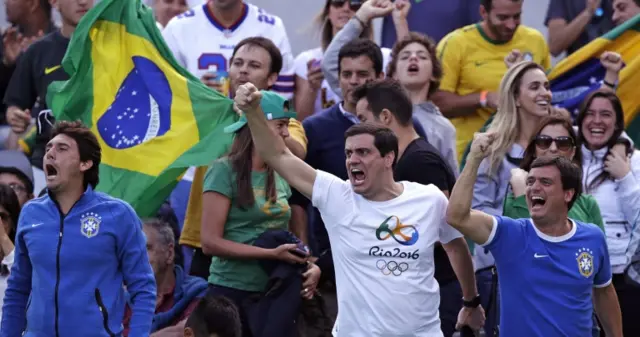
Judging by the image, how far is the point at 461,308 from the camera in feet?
26.4

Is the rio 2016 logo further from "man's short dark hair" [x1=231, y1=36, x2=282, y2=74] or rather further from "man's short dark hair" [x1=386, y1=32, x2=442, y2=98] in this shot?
"man's short dark hair" [x1=386, y1=32, x2=442, y2=98]

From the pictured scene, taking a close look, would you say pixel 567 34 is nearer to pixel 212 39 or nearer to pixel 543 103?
pixel 543 103

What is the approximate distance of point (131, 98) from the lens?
30.1ft

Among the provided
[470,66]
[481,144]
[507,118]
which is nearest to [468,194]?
[481,144]

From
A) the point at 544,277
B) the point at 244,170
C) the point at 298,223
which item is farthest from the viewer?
the point at 298,223

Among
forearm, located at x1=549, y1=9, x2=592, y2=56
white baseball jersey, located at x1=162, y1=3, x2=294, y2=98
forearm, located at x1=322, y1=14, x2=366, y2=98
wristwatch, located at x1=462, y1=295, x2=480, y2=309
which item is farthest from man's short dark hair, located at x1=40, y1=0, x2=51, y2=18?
wristwatch, located at x1=462, y1=295, x2=480, y2=309

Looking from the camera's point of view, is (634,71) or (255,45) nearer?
(255,45)

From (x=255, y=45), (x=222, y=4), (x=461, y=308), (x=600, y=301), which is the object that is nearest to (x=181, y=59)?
(x=222, y=4)

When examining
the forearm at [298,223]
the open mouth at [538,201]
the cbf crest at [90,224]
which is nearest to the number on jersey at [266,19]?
the forearm at [298,223]

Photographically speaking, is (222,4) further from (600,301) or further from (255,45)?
(600,301)

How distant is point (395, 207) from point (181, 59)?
3.67 meters

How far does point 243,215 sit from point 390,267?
5.12ft

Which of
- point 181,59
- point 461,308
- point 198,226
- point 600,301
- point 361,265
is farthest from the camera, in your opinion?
point 181,59

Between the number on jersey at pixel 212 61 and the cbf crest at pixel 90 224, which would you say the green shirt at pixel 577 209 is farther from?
the number on jersey at pixel 212 61
